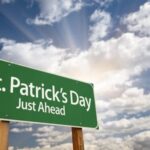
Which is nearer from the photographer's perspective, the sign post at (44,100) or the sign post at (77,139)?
the sign post at (44,100)

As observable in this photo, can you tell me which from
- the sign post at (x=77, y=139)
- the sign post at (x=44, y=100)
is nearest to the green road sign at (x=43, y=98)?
the sign post at (x=44, y=100)

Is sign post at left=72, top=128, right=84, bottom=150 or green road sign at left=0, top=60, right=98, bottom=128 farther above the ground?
green road sign at left=0, top=60, right=98, bottom=128

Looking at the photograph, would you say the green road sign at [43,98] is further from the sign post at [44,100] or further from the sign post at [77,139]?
the sign post at [77,139]

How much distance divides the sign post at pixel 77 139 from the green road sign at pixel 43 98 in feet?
0.48

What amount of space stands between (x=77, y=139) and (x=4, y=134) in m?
1.54

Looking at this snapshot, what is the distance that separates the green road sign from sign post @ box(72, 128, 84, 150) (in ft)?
0.48

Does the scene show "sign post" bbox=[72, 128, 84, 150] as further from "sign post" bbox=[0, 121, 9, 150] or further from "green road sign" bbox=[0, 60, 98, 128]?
"sign post" bbox=[0, 121, 9, 150]

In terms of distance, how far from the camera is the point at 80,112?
4781 mm

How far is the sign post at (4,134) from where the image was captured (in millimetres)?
3533

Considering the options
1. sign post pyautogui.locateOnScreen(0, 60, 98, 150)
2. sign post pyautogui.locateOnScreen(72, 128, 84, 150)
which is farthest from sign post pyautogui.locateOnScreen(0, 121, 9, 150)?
sign post pyautogui.locateOnScreen(72, 128, 84, 150)

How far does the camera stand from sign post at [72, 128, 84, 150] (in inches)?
186

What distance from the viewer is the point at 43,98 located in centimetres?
423

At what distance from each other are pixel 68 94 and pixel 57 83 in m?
0.28

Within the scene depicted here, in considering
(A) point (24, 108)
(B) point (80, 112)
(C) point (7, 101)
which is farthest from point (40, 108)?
(B) point (80, 112)
